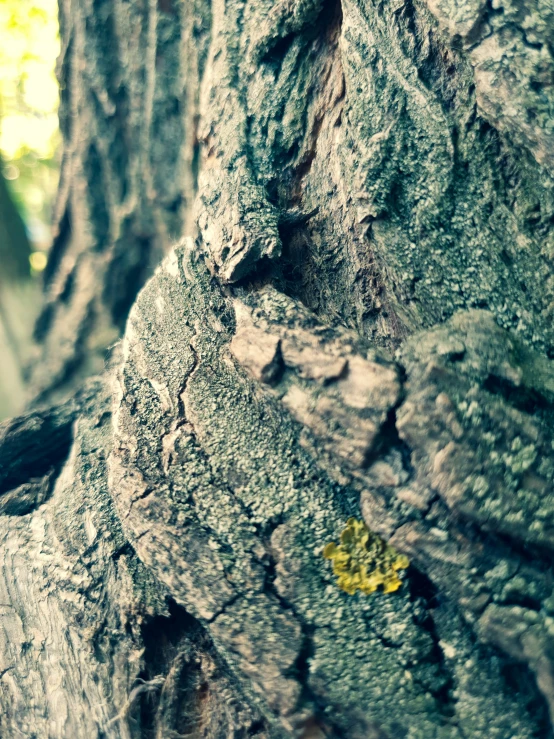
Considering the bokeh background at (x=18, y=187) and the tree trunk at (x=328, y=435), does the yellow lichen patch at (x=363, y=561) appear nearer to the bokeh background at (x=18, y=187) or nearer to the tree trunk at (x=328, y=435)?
the tree trunk at (x=328, y=435)

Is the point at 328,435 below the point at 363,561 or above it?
above

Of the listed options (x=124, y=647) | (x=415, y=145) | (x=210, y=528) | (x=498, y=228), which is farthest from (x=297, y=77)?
(x=124, y=647)

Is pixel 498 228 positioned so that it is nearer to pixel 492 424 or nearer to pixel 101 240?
pixel 492 424

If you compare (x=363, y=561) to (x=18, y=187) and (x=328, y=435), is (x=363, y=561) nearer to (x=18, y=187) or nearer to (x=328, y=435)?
(x=328, y=435)

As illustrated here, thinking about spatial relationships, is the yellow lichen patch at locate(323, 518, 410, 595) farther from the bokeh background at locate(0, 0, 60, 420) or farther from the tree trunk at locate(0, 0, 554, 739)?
the bokeh background at locate(0, 0, 60, 420)

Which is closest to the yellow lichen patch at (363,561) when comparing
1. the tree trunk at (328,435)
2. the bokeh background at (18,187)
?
the tree trunk at (328,435)

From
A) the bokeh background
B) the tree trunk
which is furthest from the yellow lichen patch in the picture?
the bokeh background

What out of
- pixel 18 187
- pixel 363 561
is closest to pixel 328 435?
pixel 363 561
